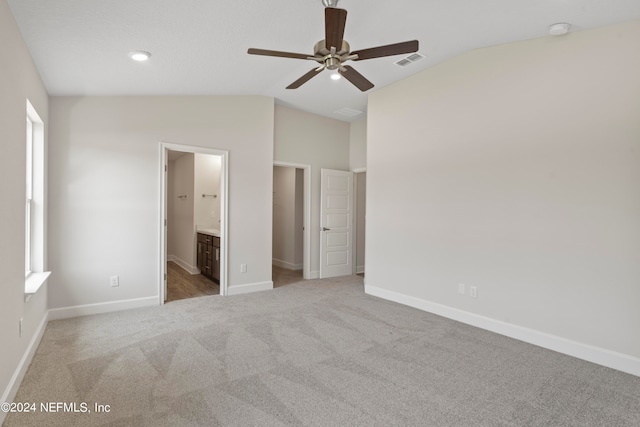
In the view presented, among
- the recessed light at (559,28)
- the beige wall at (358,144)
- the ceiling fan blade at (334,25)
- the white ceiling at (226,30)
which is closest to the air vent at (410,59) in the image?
the white ceiling at (226,30)

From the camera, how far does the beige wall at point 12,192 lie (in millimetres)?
1991

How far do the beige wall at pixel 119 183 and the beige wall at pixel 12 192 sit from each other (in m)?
1.06

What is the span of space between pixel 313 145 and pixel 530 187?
3533 mm

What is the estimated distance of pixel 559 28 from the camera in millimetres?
2887

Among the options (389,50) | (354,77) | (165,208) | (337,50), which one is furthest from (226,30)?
(165,208)

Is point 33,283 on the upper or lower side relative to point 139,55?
lower

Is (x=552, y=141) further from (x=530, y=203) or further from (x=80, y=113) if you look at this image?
(x=80, y=113)

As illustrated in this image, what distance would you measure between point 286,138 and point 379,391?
4.20 meters

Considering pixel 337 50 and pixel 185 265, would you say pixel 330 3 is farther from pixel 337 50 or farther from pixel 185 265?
pixel 185 265

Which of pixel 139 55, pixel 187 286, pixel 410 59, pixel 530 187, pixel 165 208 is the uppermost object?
pixel 410 59

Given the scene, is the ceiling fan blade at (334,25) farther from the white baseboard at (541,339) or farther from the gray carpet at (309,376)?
the white baseboard at (541,339)

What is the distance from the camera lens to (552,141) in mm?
3072

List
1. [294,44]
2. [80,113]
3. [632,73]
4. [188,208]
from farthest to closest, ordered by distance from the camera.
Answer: [188,208] < [80,113] < [294,44] < [632,73]

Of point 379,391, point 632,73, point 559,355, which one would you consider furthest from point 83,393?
point 632,73
